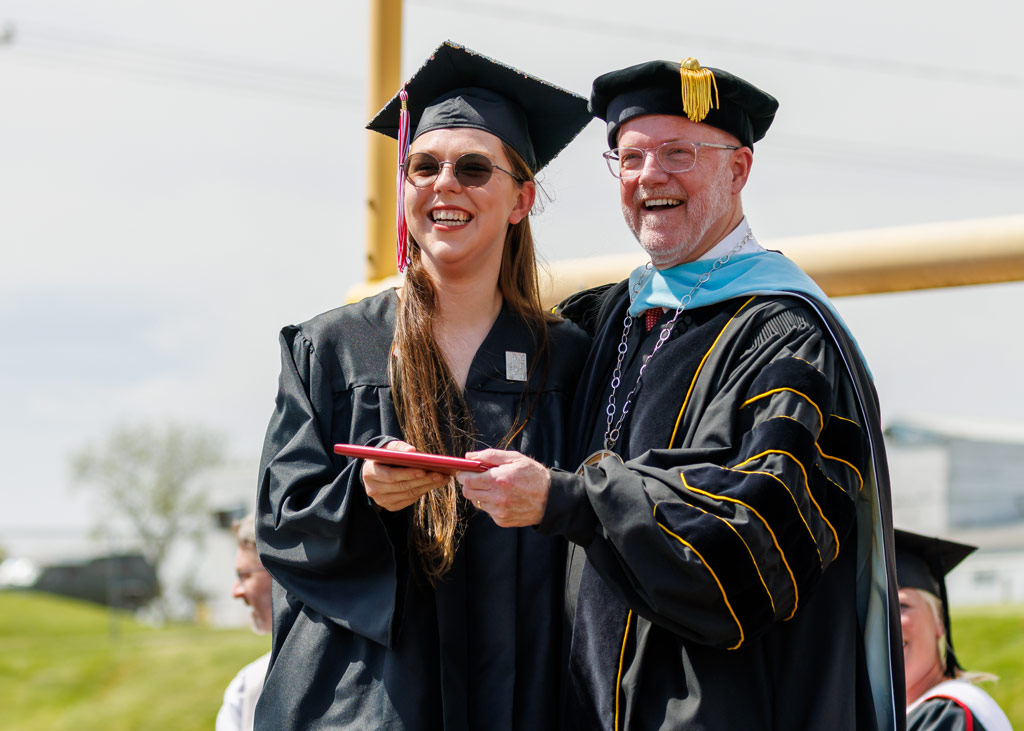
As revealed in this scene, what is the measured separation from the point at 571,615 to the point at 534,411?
0.54m

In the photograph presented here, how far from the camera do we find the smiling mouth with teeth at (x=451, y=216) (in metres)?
3.28

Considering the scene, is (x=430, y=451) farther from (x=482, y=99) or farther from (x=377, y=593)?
(x=482, y=99)

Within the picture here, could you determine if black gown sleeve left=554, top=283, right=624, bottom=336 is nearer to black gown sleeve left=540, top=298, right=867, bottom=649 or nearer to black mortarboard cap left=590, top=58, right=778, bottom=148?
black mortarboard cap left=590, top=58, right=778, bottom=148

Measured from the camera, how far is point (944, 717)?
415 centimetres

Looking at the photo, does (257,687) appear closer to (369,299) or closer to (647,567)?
(369,299)

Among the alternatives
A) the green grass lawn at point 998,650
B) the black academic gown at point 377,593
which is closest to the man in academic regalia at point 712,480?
the black academic gown at point 377,593

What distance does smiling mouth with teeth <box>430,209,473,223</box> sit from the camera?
10.7ft

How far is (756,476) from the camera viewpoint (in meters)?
2.72

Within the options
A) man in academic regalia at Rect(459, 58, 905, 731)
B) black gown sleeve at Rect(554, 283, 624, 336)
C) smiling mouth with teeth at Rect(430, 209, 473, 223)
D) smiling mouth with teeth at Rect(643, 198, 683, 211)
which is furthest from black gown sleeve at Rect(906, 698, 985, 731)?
smiling mouth with teeth at Rect(430, 209, 473, 223)

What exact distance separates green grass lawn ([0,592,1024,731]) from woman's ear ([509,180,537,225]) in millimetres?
11127

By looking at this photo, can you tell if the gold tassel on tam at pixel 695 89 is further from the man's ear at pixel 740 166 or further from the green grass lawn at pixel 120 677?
the green grass lawn at pixel 120 677

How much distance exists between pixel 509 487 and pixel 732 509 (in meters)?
0.49

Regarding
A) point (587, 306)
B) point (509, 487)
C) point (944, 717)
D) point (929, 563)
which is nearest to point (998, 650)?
point (929, 563)

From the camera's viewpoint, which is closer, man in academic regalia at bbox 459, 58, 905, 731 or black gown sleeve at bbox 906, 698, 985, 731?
man in academic regalia at bbox 459, 58, 905, 731
